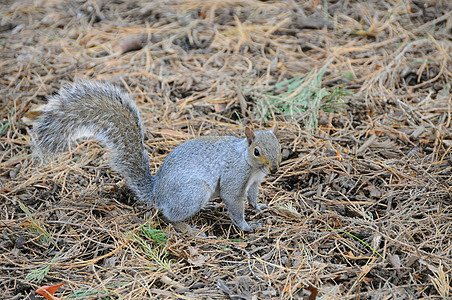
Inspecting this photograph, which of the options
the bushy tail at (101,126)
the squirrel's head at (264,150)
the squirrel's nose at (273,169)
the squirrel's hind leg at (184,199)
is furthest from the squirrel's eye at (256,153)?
the bushy tail at (101,126)

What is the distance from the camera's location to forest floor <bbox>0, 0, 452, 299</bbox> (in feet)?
8.22

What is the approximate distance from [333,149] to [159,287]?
1.64 m

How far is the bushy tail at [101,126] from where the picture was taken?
2.76 m

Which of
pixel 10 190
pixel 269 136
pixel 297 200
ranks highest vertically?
pixel 269 136

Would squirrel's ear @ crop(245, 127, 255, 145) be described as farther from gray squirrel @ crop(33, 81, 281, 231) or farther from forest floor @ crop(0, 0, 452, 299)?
forest floor @ crop(0, 0, 452, 299)

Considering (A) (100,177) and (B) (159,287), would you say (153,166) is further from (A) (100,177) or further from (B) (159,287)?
(B) (159,287)

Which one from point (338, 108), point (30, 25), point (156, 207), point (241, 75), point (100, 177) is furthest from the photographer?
point (30, 25)

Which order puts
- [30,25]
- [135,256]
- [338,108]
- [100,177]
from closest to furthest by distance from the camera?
1. [135,256]
2. [100,177]
3. [338,108]
4. [30,25]

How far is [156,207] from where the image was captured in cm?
298

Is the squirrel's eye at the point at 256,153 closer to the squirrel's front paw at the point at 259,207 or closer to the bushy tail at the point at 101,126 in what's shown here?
the squirrel's front paw at the point at 259,207

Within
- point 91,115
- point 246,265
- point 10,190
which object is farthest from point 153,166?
point 246,265

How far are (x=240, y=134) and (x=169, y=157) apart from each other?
33.4 inches

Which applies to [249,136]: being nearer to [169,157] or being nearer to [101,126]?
[169,157]

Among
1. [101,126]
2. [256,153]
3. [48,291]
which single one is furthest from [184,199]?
[48,291]
